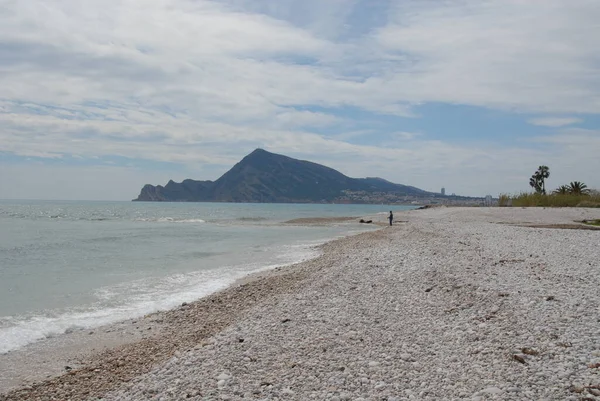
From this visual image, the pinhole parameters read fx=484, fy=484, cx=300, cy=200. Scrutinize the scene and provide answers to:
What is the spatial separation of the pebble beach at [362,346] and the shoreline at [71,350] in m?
0.05

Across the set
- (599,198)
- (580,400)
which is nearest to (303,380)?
(580,400)

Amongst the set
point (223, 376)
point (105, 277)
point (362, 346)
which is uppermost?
point (362, 346)

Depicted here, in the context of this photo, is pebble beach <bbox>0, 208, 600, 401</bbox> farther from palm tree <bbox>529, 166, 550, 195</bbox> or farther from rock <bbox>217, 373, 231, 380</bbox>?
palm tree <bbox>529, 166, 550, 195</bbox>

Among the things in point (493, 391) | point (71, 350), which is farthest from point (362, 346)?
point (71, 350)

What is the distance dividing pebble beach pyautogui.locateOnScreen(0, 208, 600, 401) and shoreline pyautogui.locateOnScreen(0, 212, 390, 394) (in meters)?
0.05

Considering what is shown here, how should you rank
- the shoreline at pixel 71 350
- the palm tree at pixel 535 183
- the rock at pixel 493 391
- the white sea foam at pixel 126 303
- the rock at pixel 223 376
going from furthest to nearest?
1. the palm tree at pixel 535 183
2. the white sea foam at pixel 126 303
3. the shoreline at pixel 71 350
4. the rock at pixel 223 376
5. the rock at pixel 493 391

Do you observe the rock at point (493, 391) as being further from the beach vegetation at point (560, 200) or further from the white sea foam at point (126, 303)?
the beach vegetation at point (560, 200)

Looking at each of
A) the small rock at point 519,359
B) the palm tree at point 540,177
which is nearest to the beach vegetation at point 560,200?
the palm tree at point 540,177

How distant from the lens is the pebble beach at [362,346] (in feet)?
18.7

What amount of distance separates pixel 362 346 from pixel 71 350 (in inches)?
220

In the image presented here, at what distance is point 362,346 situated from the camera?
23.6 feet

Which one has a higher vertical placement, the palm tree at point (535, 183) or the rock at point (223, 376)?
the palm tree at point (535, 183)

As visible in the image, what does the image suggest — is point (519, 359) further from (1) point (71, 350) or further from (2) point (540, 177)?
(2) point (540, 177)

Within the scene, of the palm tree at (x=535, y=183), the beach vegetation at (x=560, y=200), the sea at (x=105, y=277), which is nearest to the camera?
the sea at (x=105, y=277)
